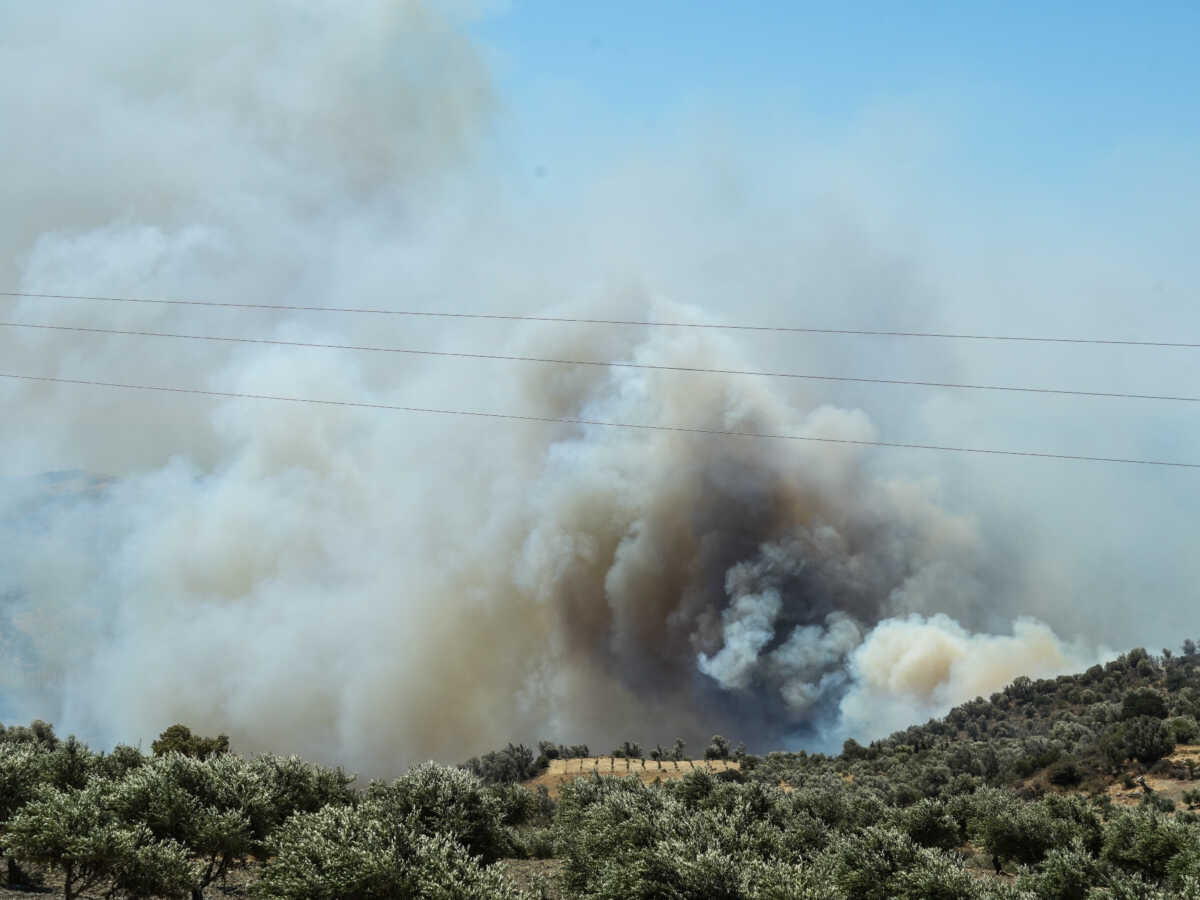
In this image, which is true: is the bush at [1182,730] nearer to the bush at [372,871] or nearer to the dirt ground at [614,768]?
the dirt ground at [614,768]

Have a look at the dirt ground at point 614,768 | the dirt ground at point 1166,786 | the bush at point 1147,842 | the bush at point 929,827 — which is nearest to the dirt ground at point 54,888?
the bush at point 929,827

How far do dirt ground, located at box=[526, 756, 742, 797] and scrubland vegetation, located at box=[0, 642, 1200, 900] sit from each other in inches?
1373

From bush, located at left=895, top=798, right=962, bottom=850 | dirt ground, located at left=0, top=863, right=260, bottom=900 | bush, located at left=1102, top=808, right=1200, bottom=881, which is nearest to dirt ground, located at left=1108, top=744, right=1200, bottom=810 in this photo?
bush, located at left=895, top=798, right=962, bottom=850

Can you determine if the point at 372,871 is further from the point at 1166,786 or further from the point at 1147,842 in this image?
the point at 1166,786

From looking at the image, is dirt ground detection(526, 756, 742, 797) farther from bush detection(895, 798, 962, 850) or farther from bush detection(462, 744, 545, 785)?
bush detection(895, 798, 962, 850)

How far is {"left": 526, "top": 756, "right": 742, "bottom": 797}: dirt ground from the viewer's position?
10812 centimetres

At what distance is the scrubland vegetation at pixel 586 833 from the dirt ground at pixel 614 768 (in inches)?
1373

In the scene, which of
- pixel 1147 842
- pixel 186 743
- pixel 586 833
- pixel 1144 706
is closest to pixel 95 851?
pixel 586 833

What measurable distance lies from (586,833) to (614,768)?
78.5 metres

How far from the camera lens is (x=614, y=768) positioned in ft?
378

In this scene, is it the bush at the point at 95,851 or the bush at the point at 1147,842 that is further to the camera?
the bush at the point at 1147,842

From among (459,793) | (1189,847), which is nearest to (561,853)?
(459,793)

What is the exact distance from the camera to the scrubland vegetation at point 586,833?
1188 inches

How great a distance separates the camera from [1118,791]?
225 ft
